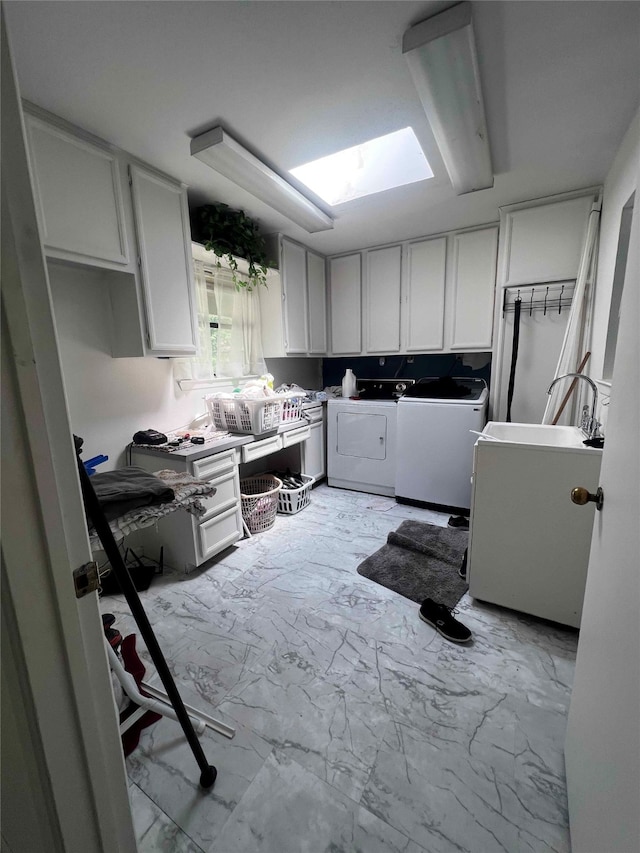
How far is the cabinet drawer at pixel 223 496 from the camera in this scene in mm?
2188

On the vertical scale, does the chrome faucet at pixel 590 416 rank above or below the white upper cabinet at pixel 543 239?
below

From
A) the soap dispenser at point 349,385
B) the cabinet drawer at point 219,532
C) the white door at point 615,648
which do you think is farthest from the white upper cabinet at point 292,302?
the white door at point 615,648

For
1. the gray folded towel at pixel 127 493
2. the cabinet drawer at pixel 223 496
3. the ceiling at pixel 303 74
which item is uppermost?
the ceiling at pixel 303 74

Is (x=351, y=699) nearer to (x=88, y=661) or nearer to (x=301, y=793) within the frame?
(x=301, y=793)

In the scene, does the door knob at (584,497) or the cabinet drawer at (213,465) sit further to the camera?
the cabinet drawer at (213,465)

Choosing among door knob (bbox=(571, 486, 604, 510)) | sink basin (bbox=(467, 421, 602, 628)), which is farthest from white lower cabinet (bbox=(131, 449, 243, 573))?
door knob (bbox=(571, 486, 604, 510))

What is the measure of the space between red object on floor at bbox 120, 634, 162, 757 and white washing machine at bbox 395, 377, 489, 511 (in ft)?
7.77

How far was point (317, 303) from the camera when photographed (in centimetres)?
355

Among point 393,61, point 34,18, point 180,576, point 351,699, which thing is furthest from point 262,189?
point 351,699

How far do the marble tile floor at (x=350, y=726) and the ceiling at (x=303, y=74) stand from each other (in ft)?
8.00

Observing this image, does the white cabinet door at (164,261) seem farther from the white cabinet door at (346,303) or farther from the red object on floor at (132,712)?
the white cabinet door at (346,303)

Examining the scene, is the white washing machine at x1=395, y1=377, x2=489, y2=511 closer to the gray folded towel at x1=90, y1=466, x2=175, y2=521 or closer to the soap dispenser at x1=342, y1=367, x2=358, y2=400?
the soap dispenser at x1=342, y1=367, x2=358, y2=400

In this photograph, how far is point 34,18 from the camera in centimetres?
111

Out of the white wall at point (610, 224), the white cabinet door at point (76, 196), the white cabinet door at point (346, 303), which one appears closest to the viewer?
the white cabinet door at point (76, 196)
